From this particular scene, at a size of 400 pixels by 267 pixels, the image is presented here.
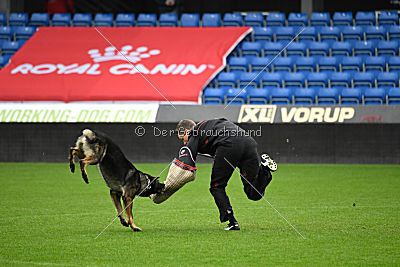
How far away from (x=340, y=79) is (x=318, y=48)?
1.75m

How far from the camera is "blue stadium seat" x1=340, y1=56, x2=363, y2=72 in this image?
883 inches

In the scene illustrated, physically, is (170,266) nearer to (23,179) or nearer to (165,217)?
(165,217)

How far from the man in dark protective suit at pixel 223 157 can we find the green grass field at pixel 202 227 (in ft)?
1.53

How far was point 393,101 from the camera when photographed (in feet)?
68.1

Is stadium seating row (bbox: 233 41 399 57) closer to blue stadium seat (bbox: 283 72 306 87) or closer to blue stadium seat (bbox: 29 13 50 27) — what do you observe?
blue stadium seat (bbox: 283 72 306 87)

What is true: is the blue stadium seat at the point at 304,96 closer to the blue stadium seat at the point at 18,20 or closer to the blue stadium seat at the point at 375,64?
the blue stadium seat at the point at 375,64

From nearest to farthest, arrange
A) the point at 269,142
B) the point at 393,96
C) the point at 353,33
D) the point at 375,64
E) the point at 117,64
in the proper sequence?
1. the point at 269,142
2. the point at 393,96
3. the point at 375,64
4. the point at 117,64
5. the point at 353,33

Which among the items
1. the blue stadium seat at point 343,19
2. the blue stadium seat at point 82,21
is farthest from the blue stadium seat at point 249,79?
the blue stadium seat at point 82,21

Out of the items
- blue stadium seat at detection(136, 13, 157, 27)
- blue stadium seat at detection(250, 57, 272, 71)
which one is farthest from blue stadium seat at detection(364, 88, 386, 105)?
blue stadium seat at detection(136, 13, 157, 27)

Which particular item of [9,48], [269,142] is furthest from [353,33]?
[9,48]

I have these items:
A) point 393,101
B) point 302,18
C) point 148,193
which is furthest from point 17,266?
point 302,18

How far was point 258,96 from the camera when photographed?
21188 millimetres

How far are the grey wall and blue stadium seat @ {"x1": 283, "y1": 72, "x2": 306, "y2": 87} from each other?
2417 millimetres

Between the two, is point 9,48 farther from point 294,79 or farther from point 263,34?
point 294,79
